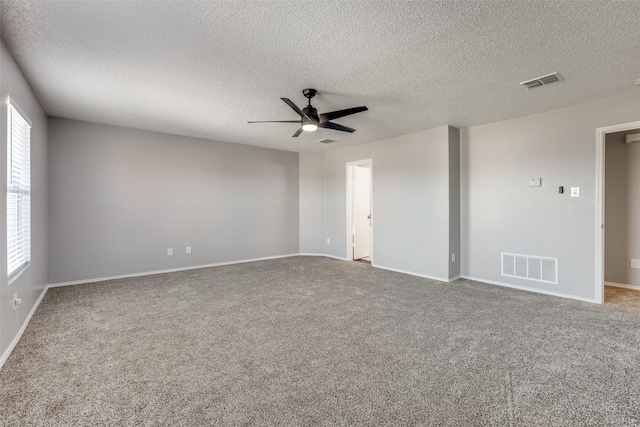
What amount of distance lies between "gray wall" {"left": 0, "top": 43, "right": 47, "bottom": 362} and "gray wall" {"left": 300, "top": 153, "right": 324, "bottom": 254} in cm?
444

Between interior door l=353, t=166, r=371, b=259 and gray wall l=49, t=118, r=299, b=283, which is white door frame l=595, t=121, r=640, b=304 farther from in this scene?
gray wall l=49, t=118, r=299, b=283

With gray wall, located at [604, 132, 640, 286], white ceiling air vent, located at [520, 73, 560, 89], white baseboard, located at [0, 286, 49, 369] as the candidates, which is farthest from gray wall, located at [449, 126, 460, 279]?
white baseboard, located at [0, 286, 49, 369]

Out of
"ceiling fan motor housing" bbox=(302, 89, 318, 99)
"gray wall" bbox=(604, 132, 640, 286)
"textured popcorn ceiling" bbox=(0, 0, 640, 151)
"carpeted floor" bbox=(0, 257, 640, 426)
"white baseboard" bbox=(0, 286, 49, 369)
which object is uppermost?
"textured popcorn ceiling" bbox=(0, 0, 640, 151)

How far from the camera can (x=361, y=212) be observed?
22.0 ft

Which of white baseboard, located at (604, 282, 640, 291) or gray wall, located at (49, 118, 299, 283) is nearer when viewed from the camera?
white baseboard, located at (604, 282, 640, 291)

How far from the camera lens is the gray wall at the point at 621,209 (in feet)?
13.7

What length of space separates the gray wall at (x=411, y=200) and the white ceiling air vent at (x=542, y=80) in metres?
1.55

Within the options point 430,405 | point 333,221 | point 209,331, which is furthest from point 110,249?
point 430,405

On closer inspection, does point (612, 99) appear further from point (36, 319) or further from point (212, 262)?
point (36, 319)

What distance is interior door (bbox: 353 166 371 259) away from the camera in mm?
6531

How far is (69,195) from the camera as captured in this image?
4.40 m

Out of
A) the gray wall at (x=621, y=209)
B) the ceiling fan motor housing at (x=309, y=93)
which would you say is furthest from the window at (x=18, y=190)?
the gray wall at (x=621, y=209)

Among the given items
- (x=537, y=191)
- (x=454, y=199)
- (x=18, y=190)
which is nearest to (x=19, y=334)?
(x=18, y=190)

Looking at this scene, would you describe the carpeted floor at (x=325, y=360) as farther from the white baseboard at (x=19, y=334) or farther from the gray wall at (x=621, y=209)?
the gray wall at (x=621, y=209)
